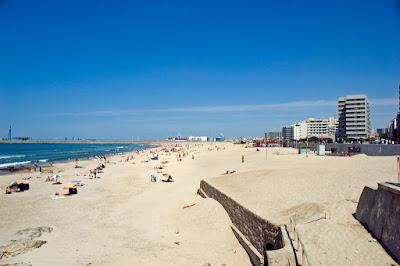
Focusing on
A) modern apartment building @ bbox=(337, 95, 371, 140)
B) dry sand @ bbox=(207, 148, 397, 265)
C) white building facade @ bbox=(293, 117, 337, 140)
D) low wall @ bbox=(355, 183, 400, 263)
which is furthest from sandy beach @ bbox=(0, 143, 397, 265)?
white building facade @ bbox=(293, 117, 337, 140)

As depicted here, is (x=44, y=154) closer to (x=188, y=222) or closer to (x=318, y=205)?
(x=188, y=222)

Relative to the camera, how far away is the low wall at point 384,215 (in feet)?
23.4

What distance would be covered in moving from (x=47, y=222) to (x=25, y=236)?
7.40 ft

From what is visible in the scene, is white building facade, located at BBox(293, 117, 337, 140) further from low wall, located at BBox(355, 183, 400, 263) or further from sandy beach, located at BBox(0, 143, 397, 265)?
low wall, located at BBox(355, 183, 400, 263)

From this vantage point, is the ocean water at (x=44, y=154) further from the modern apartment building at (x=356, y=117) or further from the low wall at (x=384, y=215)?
the modern apartment building at (x=356, y=117)

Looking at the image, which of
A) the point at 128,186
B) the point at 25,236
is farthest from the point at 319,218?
the point at 128,186

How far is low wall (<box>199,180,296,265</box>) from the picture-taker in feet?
23.8

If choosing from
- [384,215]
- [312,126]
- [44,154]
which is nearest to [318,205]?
[384,215]

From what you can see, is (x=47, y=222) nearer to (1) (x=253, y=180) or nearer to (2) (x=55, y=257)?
(2) (x=55, y=257)

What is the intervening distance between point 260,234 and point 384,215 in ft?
11.6

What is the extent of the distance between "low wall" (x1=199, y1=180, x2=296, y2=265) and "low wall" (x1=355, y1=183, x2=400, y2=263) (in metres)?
2.09

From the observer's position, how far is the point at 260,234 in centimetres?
1014

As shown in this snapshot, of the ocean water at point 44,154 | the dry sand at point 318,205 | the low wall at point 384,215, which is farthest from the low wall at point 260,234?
the ocean water at point 44,154

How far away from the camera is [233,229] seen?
12.7 meters
